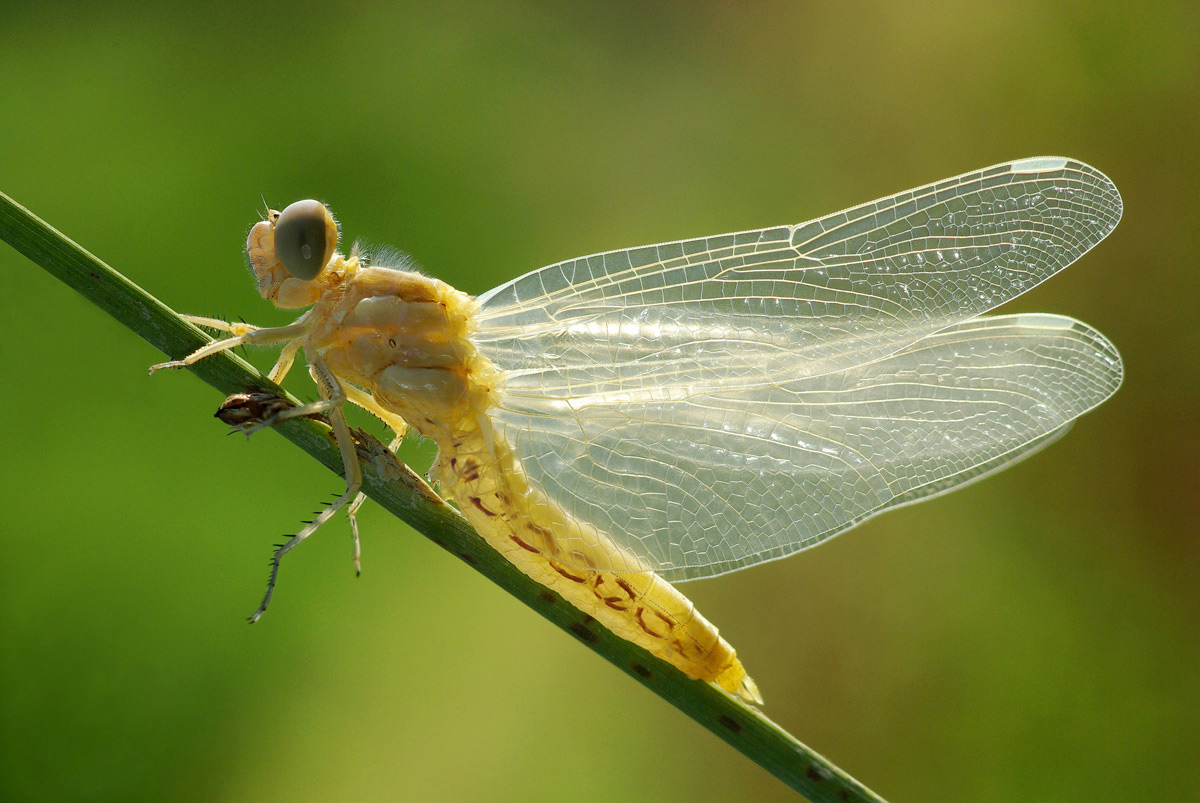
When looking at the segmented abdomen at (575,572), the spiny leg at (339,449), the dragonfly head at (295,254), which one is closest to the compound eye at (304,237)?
the dragonfly head at (295,254)

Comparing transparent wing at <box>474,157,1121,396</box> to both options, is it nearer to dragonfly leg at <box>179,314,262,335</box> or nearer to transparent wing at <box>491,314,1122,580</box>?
transparent wing at <box>491,314,1122,580</box>

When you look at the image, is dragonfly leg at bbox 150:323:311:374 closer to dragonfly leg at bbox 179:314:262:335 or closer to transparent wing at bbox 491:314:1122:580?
dragonfly leg at bbox 179:314:262:335

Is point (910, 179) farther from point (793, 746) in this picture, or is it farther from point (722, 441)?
point (793, 746)

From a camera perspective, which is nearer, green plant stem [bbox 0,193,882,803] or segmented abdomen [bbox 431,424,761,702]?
green plant stem [bbox 0,193,882,803]

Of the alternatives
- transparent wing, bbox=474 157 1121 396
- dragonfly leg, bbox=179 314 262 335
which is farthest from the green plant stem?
transparent wing, bbox=474 157 1121 396

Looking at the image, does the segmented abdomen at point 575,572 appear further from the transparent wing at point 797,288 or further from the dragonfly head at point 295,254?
the dragonfly head at point 295,254

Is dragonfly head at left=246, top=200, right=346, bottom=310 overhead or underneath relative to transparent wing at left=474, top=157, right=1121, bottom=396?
underneath

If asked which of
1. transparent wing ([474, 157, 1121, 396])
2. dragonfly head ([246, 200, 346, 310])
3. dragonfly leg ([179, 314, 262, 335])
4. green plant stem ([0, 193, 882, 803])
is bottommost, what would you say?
green plant stem ([0, 193, 882, 803])
